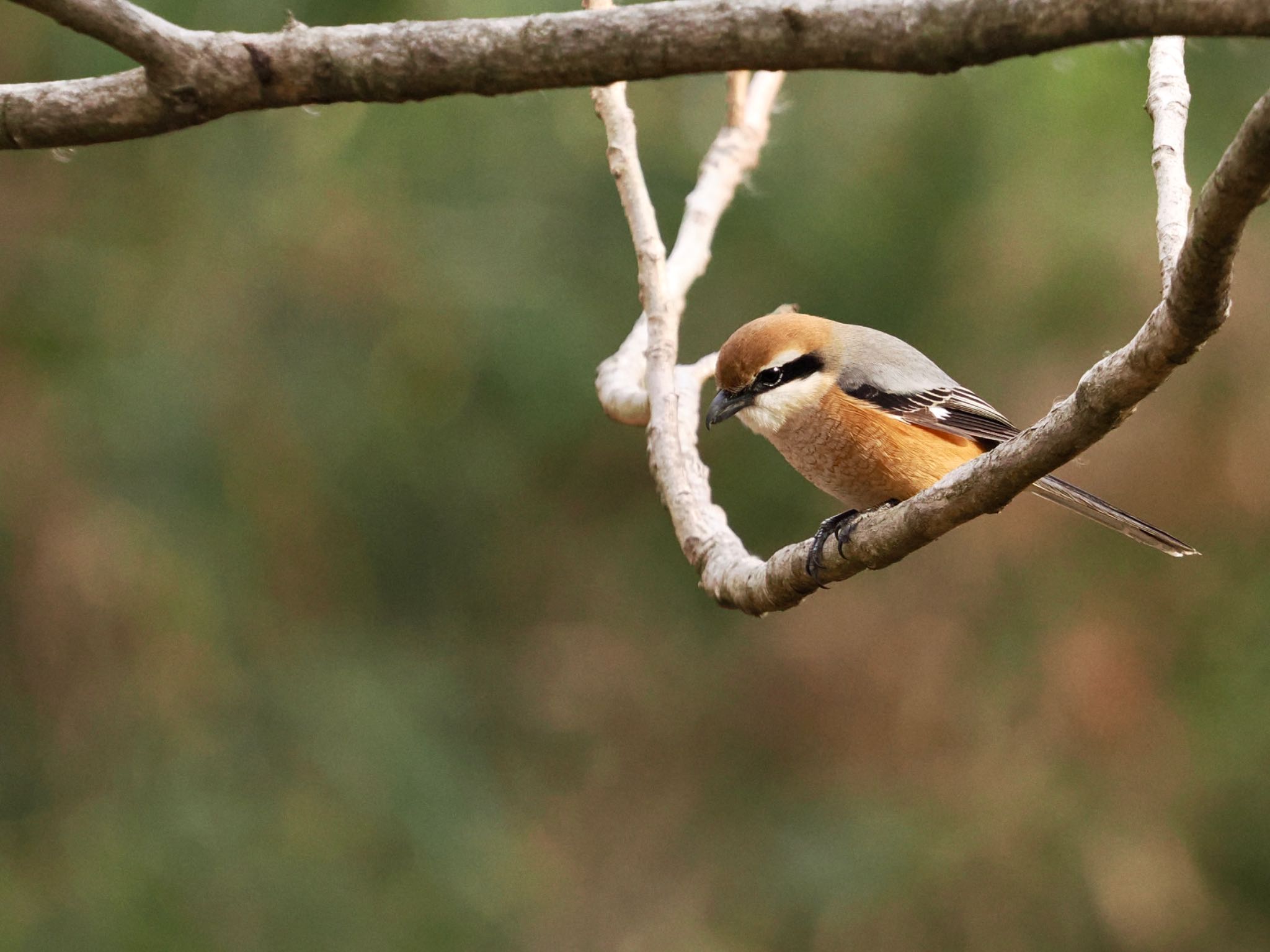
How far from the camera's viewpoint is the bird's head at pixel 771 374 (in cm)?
333

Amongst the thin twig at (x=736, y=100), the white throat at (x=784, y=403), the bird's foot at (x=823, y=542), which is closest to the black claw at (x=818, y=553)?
the bird's foot at (x=823, y=542)

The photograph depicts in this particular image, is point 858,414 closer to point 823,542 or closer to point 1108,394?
point 823,542

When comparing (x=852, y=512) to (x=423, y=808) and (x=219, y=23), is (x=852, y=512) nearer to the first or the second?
(x=423, y=808)

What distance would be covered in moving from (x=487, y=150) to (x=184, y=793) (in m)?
3.14

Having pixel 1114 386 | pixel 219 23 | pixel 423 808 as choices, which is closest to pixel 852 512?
pixel 1114 386

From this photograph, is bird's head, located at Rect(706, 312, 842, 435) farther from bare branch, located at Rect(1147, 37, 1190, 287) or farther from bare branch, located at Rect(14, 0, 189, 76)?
bare branch, located at Rect(14, 0, 189, 76)

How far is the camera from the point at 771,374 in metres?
3.35

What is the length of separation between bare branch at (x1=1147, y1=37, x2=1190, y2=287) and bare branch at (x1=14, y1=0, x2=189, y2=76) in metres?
1.49

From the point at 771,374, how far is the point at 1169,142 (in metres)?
1.19

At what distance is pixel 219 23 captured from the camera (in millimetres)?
5426

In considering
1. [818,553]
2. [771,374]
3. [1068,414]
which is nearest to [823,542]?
[818,553]

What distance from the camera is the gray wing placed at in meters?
3.31

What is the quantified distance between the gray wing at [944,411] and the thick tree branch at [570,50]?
173cm

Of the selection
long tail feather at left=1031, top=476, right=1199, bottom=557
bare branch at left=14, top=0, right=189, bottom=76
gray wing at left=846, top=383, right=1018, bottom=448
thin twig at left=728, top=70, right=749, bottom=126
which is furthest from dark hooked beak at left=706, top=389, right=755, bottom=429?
bare branch at left=14, top=0, right=189, bottom=76
